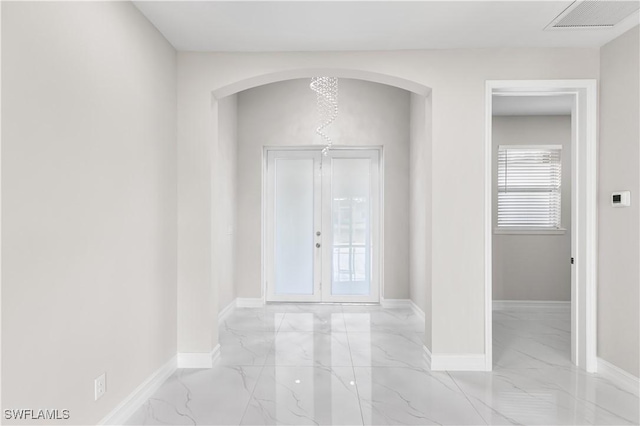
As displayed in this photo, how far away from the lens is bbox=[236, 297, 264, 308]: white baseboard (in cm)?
571

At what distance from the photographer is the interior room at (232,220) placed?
189cm

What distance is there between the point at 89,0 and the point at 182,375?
8.65 feet

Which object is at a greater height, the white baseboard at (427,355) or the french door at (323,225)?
the french door at (323,225)

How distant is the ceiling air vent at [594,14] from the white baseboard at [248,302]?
14.6 feet

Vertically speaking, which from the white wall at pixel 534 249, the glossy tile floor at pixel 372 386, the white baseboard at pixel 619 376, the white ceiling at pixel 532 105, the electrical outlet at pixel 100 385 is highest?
the white ceiling at pixel 532 105

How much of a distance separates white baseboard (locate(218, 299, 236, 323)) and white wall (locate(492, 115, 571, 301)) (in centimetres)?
352

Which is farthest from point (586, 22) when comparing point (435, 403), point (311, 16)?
point (435, 403)

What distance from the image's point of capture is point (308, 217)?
5.90m

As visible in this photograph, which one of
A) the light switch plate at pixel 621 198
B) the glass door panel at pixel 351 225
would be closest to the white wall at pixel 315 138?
the glass door panel at pixel 351 225

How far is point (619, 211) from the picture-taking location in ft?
10.4

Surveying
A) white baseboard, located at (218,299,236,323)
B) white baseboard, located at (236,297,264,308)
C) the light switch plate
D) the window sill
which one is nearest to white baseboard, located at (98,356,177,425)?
white baseboard, located at (218,299,236,323)

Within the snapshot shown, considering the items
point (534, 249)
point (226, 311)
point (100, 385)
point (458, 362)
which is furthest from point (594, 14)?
point (226, 311)

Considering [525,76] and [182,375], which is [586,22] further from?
[182,375]

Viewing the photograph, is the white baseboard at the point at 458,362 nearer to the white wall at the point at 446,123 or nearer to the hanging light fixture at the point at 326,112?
the white wall at the point at 446,123
